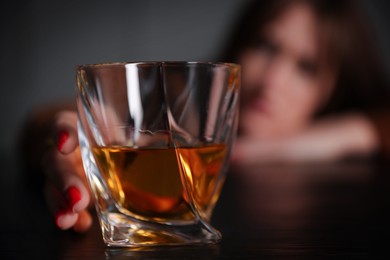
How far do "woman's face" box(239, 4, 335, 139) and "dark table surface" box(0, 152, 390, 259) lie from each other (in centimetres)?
83

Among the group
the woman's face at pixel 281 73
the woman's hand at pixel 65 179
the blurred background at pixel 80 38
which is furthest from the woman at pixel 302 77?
the blurred background at pixel 80 38

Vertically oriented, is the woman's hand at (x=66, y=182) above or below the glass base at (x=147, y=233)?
above

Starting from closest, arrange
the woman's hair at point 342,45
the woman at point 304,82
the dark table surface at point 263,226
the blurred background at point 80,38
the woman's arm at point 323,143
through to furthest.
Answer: the dark table surface at point 263,226, the woman's arm at point 323,143, the woman at point 304,82, the woman's hair at point 342,45, the blurred background at point 80,38

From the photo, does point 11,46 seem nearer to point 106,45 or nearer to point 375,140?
point 106,45

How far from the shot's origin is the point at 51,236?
1.18 feet

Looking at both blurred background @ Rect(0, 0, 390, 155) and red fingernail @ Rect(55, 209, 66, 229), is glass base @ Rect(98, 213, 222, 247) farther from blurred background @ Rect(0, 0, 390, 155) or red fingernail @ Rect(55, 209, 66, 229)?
blurred background @ Rect(0, 0, 390, 155)

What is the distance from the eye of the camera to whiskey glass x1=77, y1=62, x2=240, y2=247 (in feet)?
1.08

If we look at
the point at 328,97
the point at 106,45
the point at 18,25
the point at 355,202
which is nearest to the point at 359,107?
the point at 328,97

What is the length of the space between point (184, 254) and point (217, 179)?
81 millimetres

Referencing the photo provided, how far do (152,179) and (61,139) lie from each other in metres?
0.10

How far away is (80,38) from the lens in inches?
124

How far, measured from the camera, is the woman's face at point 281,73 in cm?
148

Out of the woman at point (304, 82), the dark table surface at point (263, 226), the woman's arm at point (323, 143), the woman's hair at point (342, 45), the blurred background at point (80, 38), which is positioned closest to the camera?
the dark table surface at point (263, 226)

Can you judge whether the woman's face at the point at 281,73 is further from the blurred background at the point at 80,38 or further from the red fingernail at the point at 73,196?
the blurred background at the point at 80,38
